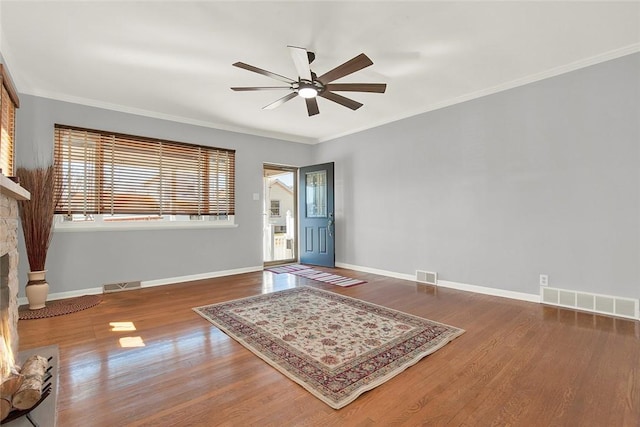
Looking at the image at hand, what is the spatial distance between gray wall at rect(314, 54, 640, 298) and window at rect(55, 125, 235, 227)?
281cm

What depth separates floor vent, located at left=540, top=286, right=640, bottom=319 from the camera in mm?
2906

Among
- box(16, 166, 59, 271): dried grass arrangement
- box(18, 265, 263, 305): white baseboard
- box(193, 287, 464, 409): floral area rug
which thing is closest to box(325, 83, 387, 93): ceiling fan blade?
box(193, 287, 464, 409): floral area rug

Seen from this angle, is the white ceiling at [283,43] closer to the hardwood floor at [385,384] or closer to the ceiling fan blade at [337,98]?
the ceiling fan blade at [337,98]

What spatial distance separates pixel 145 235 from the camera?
4.41m

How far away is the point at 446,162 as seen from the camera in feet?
14.1

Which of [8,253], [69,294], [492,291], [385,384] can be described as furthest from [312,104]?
[69,294]

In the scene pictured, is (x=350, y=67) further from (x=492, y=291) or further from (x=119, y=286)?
(x=119, y=286)

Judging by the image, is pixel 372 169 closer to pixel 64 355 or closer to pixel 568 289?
pixel 568 289

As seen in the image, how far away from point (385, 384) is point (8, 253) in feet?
9.75

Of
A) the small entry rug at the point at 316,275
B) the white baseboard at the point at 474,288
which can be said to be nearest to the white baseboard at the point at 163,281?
the small entry rug at the point at 316,275

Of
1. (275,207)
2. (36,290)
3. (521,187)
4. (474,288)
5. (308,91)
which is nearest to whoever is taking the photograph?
(308,91)

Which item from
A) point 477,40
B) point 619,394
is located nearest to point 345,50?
point 477,40

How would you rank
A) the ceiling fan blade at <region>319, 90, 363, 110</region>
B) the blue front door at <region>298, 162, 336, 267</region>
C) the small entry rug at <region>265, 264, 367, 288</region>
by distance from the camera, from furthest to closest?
the blue front door at <region>298, 162, 336, 267</region>
the small entry rug at <region>265, 264, 367, 288</region>
the ceiling fan blade at <region>319, 90, 363, 110</region>

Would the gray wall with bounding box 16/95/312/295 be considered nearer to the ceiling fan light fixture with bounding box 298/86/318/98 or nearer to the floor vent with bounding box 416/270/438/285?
the ceiling fan light fixture with bounding box 298/86/318/98
